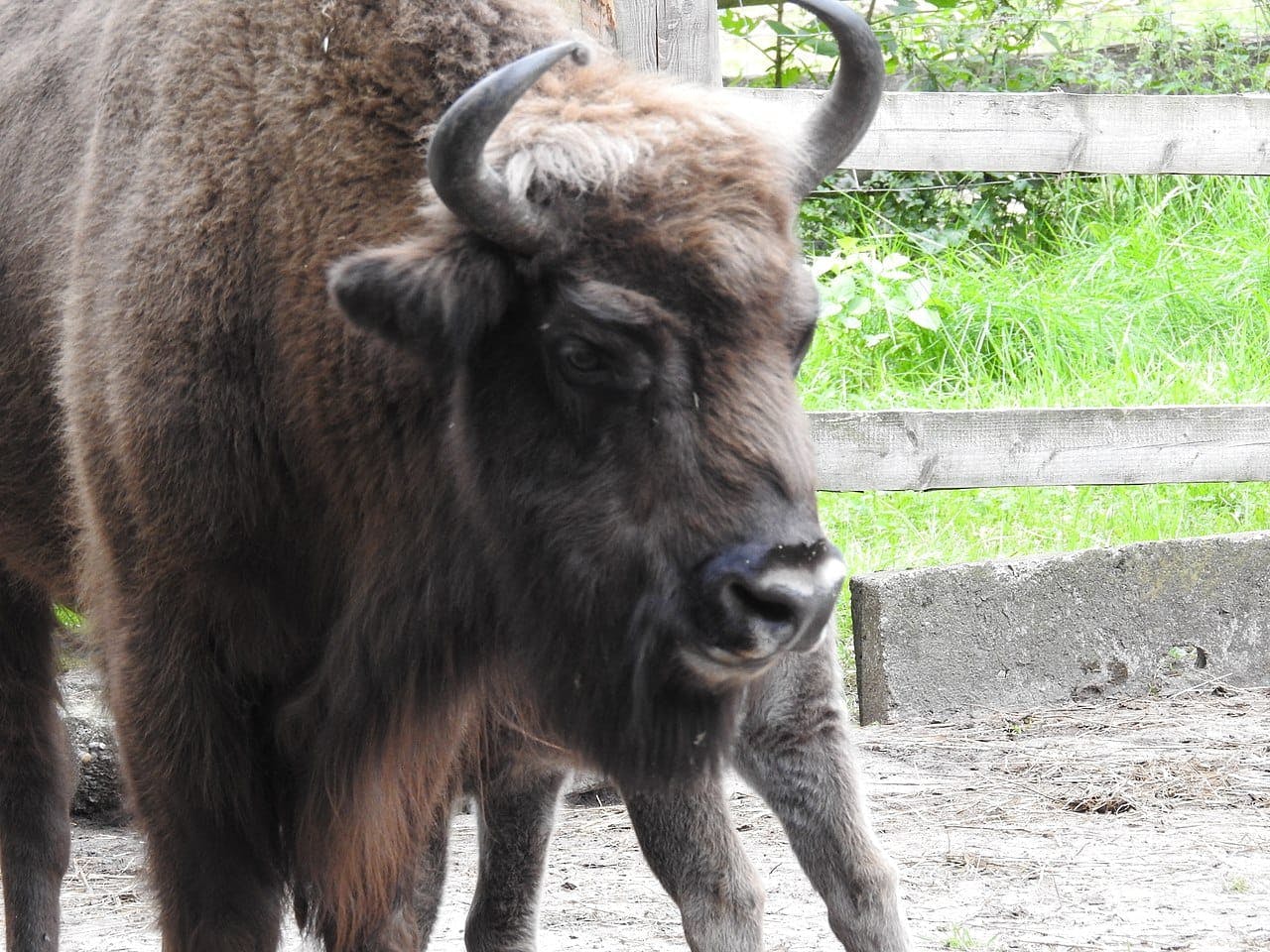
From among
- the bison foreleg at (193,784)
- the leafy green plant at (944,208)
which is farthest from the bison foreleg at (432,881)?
the leafy green plant at (944,208)

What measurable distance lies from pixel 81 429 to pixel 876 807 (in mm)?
3134

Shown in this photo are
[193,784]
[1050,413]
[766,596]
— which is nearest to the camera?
[766,596]

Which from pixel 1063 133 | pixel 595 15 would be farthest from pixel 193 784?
pixel 1063 133

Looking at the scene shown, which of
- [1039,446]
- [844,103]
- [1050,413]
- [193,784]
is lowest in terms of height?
[1039,446]

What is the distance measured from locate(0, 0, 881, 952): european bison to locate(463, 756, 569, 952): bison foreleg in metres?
0.56

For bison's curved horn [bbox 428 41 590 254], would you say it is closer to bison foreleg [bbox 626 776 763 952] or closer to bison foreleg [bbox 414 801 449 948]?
bison foreleg [bbox 626 776 763 952]

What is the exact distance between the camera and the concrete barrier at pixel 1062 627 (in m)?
6.28

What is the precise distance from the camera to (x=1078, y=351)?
8281 millimetres

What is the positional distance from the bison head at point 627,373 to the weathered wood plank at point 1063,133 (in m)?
3.57

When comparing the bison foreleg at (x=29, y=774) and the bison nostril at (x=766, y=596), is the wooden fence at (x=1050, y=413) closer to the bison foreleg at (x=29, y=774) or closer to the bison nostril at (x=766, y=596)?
the bison foreleg at (x=29, y=774)

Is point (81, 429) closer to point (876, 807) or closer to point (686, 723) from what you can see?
point (686, 723)

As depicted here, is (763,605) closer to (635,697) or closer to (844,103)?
(635,697)

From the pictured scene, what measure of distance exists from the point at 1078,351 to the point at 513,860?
198 inches

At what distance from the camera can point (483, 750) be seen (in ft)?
13.2
